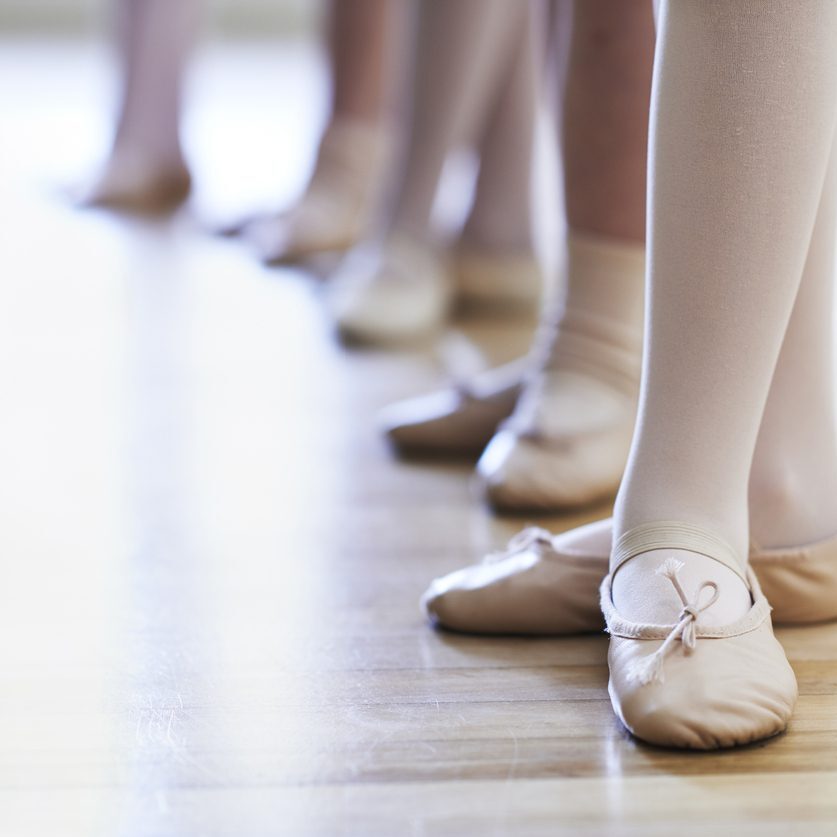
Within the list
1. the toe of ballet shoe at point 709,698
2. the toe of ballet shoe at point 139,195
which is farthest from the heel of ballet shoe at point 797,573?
the toe of ballet shoe at point 139,195

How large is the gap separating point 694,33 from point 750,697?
0.30 m

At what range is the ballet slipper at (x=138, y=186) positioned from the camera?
2.18m

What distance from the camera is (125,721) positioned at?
1.98ft

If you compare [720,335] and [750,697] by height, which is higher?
[720,335]

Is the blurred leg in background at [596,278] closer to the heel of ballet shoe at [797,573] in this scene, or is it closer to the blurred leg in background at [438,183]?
the heel of ballet shoe at [797,573]

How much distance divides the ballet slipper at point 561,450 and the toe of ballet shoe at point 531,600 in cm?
19

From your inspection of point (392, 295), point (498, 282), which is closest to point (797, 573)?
point (392, 295)

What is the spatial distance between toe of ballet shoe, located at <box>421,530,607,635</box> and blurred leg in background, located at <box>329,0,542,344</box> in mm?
738

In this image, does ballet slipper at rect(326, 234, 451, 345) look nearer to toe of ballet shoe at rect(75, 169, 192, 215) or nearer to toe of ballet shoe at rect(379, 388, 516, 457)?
toe of ballet shoe at rect(379, 388, 516, 457)

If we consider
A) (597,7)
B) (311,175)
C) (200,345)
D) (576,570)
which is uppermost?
(597,7)

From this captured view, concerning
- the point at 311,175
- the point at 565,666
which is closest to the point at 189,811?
the point at 565,666

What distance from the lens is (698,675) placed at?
1.88 feet

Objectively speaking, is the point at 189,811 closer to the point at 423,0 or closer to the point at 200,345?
the point at 200,345

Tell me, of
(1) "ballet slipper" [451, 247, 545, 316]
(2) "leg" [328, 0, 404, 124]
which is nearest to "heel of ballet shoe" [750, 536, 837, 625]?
(1) "ballet slipper" [451, 247, 545, 316]
